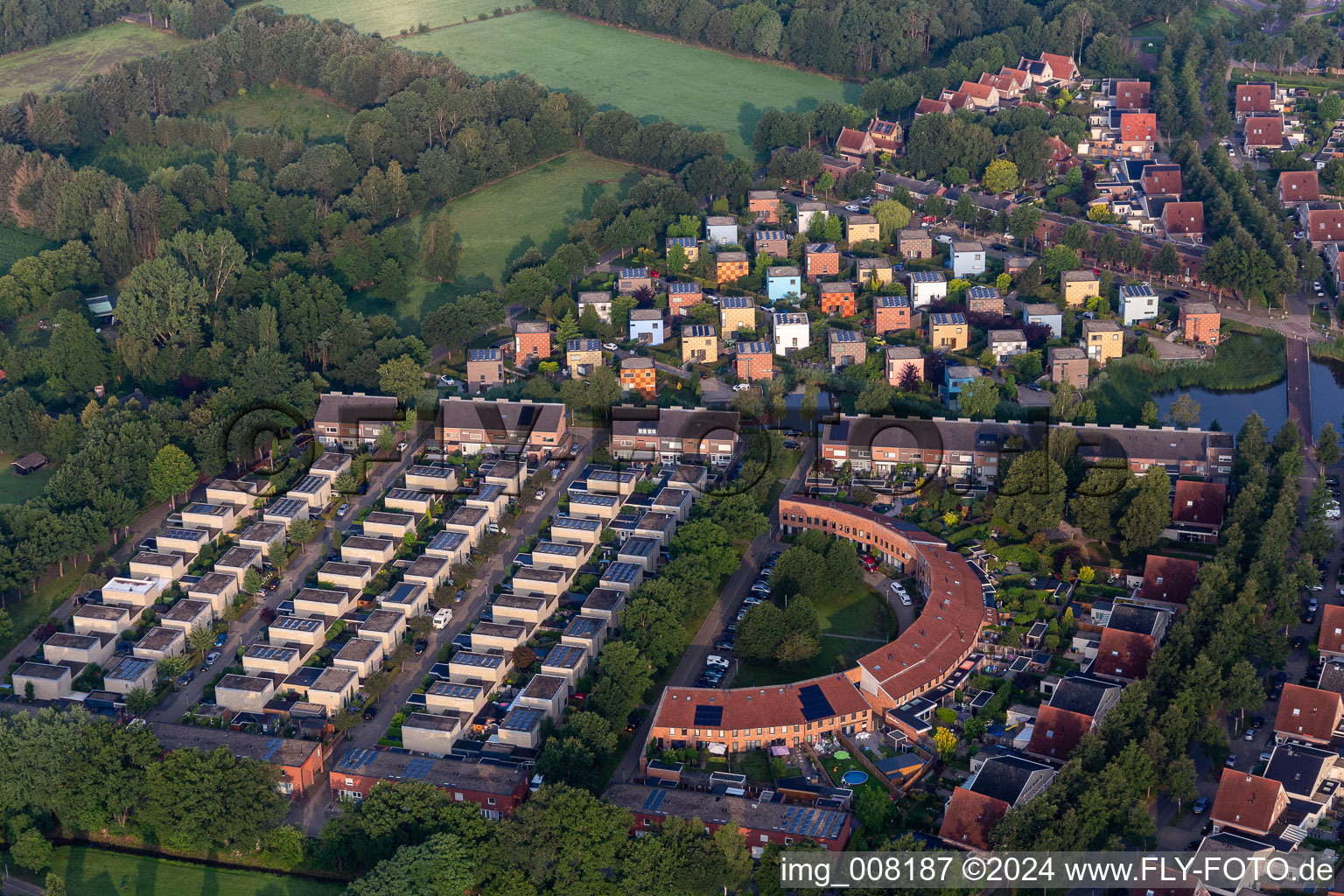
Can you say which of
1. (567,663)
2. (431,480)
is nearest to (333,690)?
(567,663)

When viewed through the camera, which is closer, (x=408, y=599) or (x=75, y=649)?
(x=75, y=649)

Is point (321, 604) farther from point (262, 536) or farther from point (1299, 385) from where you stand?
point (1299, 385)

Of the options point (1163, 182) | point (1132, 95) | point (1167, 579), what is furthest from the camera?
point (1132, 95)

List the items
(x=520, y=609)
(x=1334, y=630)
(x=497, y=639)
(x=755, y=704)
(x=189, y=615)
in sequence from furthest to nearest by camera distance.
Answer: (x=189, y=615) < (x=520, y=609) < (x=497, y=639) < (x=1334, y=630) < (x=755, y=704)

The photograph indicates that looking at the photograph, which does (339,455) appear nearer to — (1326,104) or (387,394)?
(387,394)

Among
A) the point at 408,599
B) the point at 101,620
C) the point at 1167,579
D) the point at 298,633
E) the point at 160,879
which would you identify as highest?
the point at 1167,579
